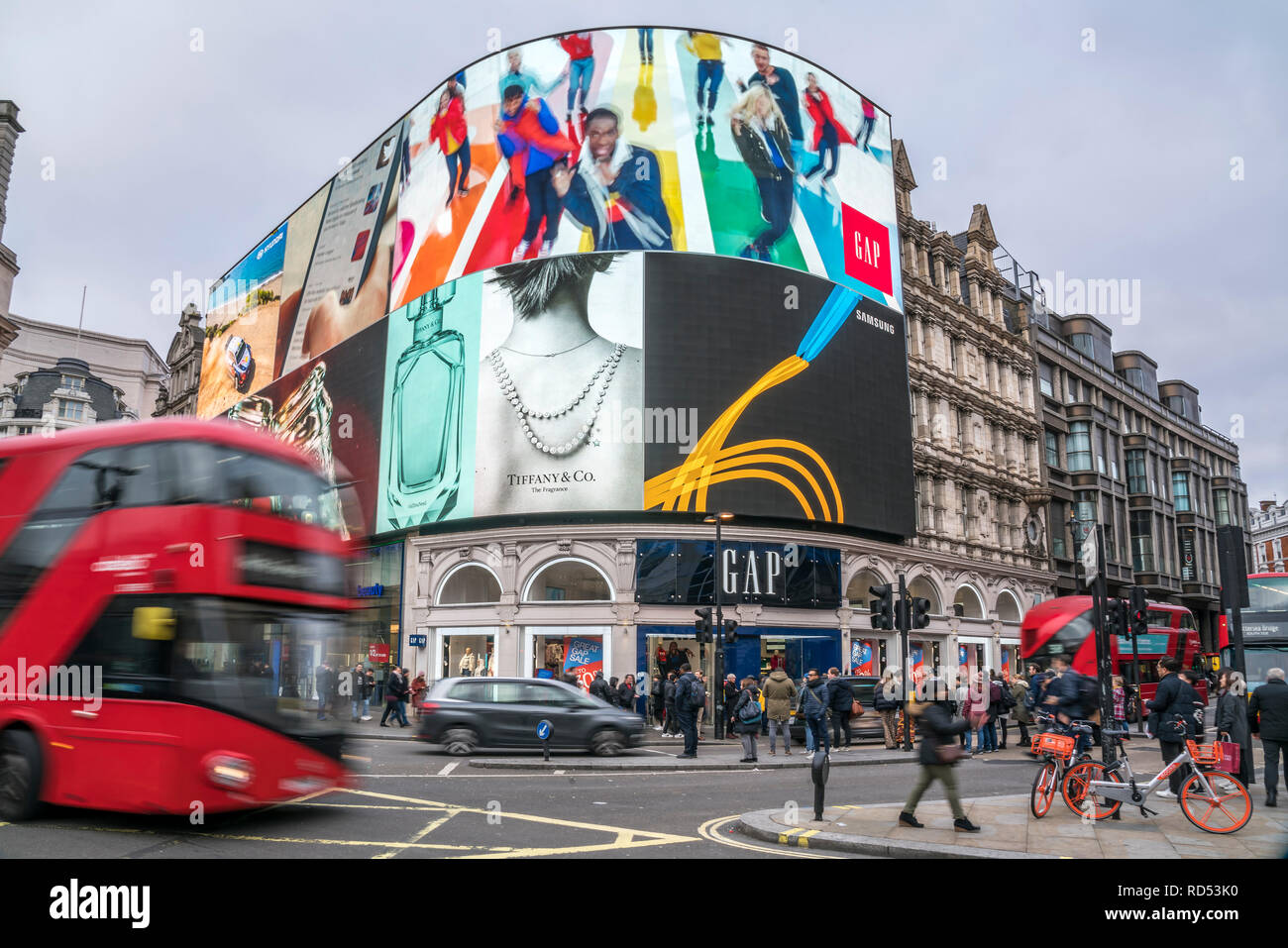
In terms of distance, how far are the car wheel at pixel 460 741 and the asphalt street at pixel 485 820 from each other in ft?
9.68

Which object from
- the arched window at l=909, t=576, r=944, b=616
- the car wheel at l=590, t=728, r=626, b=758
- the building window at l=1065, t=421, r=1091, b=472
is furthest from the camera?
the building window at l=1065, t=421, r=1091, b=472

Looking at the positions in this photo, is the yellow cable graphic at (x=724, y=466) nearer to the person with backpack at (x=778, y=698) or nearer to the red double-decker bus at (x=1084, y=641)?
the red double-decker bus at (x=1084, y=641)

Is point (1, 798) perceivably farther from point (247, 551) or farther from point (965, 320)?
point (965, 320)

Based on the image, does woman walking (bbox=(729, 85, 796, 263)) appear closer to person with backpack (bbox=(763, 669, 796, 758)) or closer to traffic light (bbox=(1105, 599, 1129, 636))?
person with backpack (bbox=(763, 669, 796, 758))

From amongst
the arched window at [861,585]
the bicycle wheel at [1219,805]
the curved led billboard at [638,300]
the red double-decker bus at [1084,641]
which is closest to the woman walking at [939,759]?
the bicycle wheel at [1219,805]

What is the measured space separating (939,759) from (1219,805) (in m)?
2.89

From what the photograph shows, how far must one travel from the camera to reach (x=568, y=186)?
1351 inches

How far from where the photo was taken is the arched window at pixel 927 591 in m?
39.7

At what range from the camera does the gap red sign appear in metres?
37.2

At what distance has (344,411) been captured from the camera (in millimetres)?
40781

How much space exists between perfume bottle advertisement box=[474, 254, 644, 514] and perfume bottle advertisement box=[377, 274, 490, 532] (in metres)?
0.80

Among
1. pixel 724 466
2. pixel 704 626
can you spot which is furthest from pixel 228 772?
pixel 724 466

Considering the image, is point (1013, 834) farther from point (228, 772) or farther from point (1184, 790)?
point (228, 772)

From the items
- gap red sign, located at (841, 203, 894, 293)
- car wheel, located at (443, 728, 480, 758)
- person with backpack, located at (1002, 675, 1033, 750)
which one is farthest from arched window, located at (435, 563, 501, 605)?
person with backpack, located at (1002, 675, 1033, 750)
